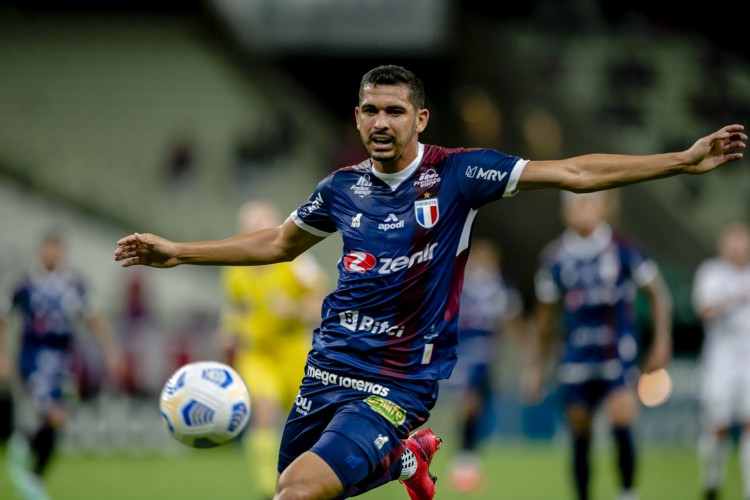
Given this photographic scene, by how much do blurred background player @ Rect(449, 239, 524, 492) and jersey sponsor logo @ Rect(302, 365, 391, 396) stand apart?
7.19m

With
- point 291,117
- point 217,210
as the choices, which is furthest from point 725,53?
point 217,210

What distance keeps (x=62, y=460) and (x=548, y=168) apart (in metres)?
12.0

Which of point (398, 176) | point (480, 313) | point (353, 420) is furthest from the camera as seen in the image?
point (480, 313)

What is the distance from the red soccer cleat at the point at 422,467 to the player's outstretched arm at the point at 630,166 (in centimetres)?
153

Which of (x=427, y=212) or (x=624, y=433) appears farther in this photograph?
(x=624, y=433)

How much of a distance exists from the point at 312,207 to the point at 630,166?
1.63 m

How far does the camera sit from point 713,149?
4.96 meters

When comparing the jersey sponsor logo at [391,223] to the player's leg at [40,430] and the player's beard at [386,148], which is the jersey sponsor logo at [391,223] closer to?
the player's beard at [386,148]

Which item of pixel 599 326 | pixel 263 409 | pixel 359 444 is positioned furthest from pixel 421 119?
pixel 263 409

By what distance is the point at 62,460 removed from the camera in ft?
51.2

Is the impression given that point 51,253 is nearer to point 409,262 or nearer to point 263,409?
point 263,409

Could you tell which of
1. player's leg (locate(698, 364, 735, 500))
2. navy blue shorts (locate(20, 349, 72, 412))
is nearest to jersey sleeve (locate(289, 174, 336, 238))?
player's leg (locate(698, 364, 735, 500))

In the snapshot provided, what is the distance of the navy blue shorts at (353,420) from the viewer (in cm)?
502

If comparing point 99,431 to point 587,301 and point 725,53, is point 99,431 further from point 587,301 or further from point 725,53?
point 725,53
